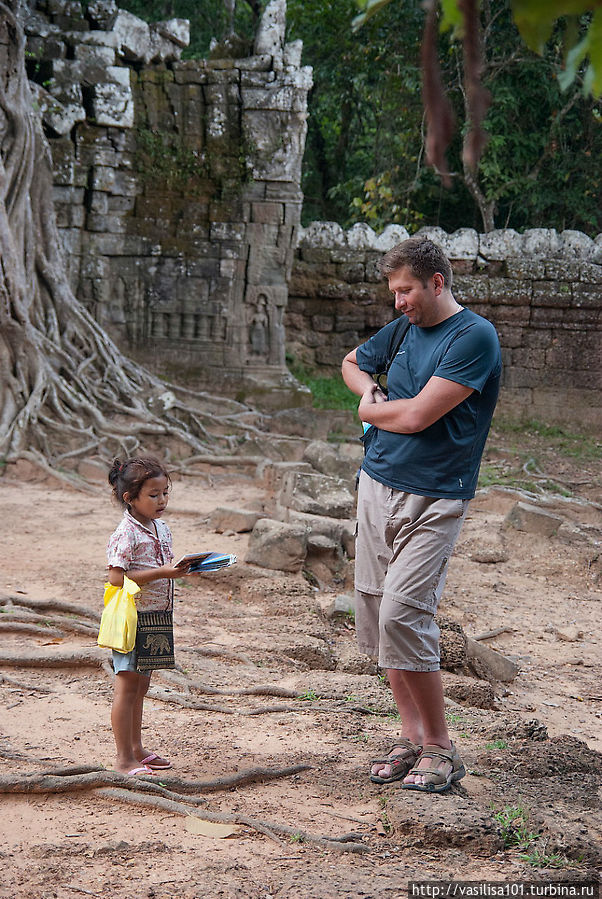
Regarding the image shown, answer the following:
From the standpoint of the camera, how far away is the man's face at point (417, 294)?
268 centimetres

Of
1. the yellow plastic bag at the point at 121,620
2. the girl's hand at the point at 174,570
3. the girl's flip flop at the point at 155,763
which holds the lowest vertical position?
the girl's flip flop at the point at 155,763

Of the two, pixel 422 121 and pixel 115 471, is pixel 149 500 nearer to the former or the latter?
pixel 115 471

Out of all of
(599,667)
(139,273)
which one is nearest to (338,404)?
(139,273)

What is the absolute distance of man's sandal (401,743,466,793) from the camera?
2.61m

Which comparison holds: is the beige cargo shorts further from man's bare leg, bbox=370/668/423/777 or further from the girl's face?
the girl's face

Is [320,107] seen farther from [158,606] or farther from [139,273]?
[158,606]

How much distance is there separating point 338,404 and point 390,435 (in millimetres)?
8767

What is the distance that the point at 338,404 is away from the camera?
11.5 m

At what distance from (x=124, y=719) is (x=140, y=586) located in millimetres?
404

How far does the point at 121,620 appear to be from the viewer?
8.82 ft

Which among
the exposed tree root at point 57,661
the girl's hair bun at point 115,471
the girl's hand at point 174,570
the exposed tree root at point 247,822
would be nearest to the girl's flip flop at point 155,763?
the exposed tree root at point 247,822

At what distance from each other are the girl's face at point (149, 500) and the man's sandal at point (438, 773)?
3.62ft

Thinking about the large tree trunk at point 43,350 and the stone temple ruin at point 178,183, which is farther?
the stone temple ruin at point 178,183

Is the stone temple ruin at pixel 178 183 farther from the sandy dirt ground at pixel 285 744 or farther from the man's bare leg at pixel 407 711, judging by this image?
the man's bare leg at pixel 407 711
